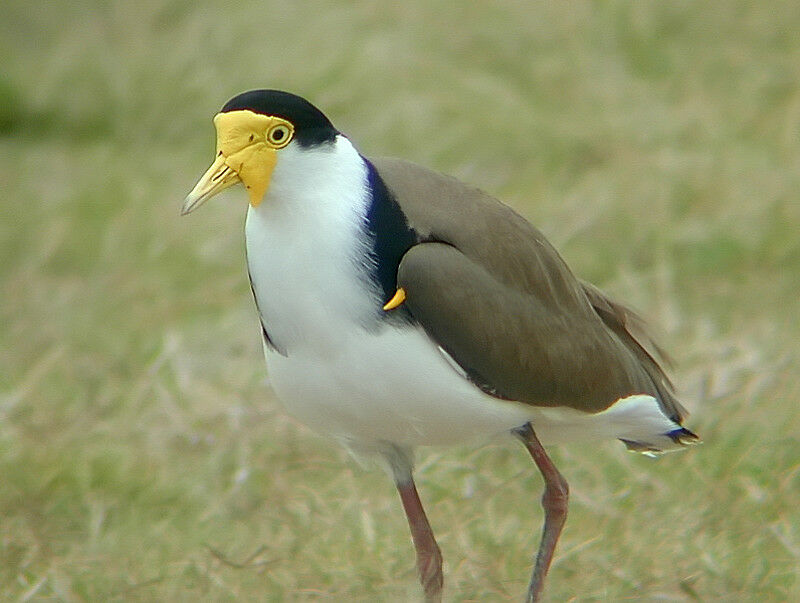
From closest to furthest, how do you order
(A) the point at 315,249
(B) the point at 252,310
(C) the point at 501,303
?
(A) the point at 315,249
(C) the point at 501,303
(B) the point at 252,310

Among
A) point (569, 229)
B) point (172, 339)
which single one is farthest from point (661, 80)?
point (172, 339)

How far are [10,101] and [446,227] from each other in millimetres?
5843

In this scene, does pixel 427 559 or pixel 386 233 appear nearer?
pixel 386 233

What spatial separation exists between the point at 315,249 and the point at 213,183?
0.27m

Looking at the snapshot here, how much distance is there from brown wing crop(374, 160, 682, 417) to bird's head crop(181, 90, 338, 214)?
1.02ft

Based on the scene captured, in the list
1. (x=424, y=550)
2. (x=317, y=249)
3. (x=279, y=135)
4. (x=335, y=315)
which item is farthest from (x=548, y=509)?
(x=279, y=135)

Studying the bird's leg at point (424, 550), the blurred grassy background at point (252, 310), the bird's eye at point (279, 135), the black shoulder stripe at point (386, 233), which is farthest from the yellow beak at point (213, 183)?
the blurred grassy background at point (252, 310)

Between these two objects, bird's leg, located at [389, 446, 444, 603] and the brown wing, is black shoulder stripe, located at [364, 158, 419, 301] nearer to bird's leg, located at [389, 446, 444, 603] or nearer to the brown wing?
the brown wing

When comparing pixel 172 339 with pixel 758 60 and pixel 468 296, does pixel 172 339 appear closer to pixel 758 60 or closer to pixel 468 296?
pixel 468 296

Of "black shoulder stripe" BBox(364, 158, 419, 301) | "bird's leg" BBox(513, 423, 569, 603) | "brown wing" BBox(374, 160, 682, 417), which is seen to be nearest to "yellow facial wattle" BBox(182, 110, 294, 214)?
"black shoulder stripe" BBox(364, 158, 419, 301)

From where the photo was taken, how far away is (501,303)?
3822 millimetres

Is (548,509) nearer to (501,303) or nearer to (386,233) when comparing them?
(501,303)

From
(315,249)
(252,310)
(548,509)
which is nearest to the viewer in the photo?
(315,249)

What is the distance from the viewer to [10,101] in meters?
9.06
